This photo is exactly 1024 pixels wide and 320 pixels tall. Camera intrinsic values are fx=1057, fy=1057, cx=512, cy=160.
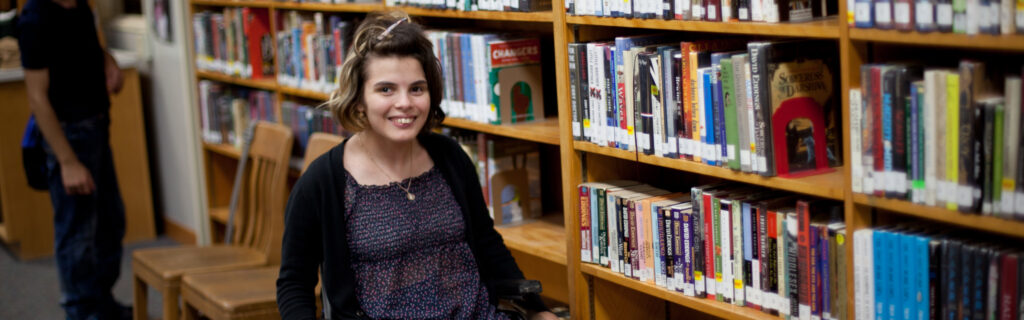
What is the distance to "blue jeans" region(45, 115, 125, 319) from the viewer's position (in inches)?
154

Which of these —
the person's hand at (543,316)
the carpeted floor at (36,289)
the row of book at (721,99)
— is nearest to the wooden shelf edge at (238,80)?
the carpeted floor at (36,289)

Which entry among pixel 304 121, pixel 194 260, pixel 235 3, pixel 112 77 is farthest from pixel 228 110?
pixel 194 260

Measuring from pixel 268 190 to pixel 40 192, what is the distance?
201 centimetres

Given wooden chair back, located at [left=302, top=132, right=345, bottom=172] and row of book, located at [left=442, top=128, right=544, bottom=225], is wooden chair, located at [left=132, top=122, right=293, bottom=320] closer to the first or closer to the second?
wooden chair back, located at [left=302, top=132, right=345, bottom=172]

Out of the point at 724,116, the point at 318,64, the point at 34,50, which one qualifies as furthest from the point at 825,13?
the point at 34,50

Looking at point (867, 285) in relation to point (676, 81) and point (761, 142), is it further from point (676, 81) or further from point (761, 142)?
point (676, 81)

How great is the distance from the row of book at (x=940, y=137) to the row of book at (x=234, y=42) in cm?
300

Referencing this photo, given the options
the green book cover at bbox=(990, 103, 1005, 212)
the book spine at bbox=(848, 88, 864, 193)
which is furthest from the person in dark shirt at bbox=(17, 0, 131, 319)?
the green book cover at bbox=(990, 103, 1005, 212)

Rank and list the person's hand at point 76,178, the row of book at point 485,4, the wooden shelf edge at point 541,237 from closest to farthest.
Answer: the row of book at point 485,4 < the wooden shelf edge at point 541,237 < the person's hand at point 76,178

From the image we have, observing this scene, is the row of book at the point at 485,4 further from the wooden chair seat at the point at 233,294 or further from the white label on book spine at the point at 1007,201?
the white label on book spine at the point at 1007,201

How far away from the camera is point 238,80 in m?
4.52

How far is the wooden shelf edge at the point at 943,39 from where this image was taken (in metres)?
1.64

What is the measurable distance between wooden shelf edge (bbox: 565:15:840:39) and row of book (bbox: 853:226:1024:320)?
379 mm

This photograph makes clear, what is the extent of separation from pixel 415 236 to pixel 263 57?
7.79 ft
